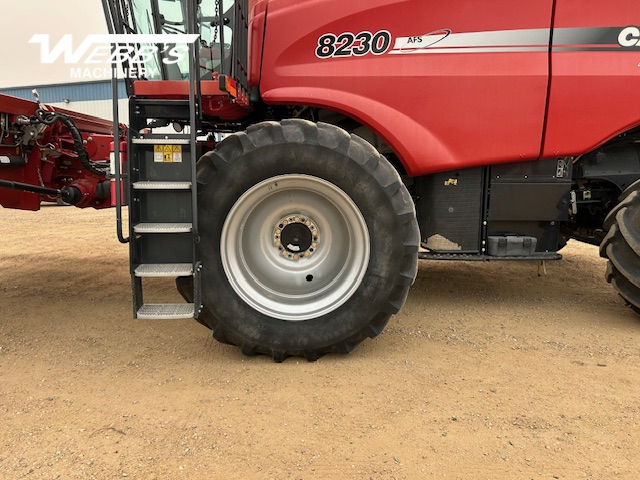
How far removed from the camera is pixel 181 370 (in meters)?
2.56

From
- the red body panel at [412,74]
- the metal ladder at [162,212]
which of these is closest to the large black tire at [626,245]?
the red body panel at [412,74]

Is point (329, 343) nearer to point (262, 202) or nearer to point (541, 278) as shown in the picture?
point (262, 202)

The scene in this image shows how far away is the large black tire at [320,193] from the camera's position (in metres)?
2.58

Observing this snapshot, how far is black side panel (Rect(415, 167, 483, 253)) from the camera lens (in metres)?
3.21

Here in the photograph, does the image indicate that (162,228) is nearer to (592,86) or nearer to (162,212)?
(162,212)

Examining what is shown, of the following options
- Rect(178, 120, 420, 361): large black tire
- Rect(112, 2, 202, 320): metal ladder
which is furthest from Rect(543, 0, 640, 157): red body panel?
Rect(112, 2, 202, 320): metal ladder

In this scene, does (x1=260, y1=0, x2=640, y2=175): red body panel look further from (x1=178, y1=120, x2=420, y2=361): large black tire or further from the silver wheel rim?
the silver wheel rim

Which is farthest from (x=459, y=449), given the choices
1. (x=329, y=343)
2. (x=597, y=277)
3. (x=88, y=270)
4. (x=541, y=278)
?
(x=88, y=270)

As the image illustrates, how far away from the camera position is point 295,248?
2.89m

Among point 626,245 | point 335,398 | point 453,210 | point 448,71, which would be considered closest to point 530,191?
point 453,210

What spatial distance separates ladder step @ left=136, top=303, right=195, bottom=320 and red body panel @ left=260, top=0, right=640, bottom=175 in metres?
1.47

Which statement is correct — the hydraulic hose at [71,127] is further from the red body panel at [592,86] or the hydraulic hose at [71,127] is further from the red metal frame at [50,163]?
the red body panel at [592,86]

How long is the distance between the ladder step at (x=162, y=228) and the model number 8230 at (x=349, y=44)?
1.44 meters

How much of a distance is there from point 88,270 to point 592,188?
4994 millimetres
